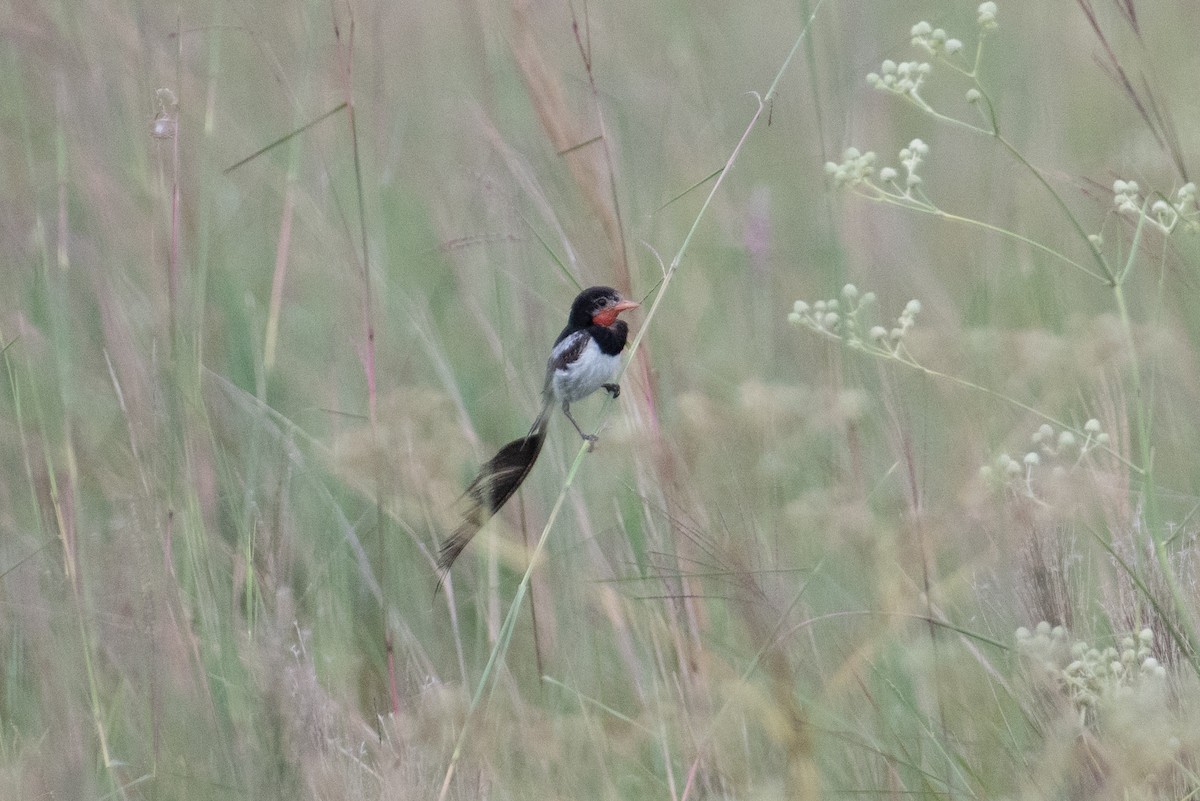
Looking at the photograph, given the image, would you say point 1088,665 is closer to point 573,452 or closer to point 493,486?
point 493,486

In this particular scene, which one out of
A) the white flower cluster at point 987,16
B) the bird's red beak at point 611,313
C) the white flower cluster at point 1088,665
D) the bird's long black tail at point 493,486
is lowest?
the white flower cluster at point 1088,665

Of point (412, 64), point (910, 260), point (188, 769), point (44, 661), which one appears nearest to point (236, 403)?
point (44, 661)

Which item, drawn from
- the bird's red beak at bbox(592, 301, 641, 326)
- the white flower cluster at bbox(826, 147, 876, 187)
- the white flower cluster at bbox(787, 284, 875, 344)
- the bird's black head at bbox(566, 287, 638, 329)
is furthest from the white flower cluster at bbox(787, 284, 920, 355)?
the bird's black head at bbox(566, 287, 638, 329)

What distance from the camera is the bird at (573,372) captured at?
213cm

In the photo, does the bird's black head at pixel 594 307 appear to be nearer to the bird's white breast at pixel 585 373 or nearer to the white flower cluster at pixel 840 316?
the bird's white breast at pixel 585 373

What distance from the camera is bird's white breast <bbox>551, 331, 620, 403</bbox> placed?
2512mm

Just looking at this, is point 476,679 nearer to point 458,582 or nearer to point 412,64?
point 458,582

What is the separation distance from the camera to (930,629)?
186 cm

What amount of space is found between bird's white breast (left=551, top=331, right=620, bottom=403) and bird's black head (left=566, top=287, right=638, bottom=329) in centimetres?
6

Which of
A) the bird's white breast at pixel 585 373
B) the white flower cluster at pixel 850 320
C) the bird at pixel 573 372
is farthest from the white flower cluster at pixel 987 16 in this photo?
the bird's white breast at pixel 585 373

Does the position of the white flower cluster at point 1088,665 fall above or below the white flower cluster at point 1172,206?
below

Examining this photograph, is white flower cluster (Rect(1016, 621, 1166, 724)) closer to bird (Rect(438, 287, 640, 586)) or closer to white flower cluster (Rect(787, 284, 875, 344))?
white flower cluster (Rect(787, 284, 875, 344))

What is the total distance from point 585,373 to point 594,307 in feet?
0.41

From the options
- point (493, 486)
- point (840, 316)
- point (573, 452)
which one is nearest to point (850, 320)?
point (840, 316)
